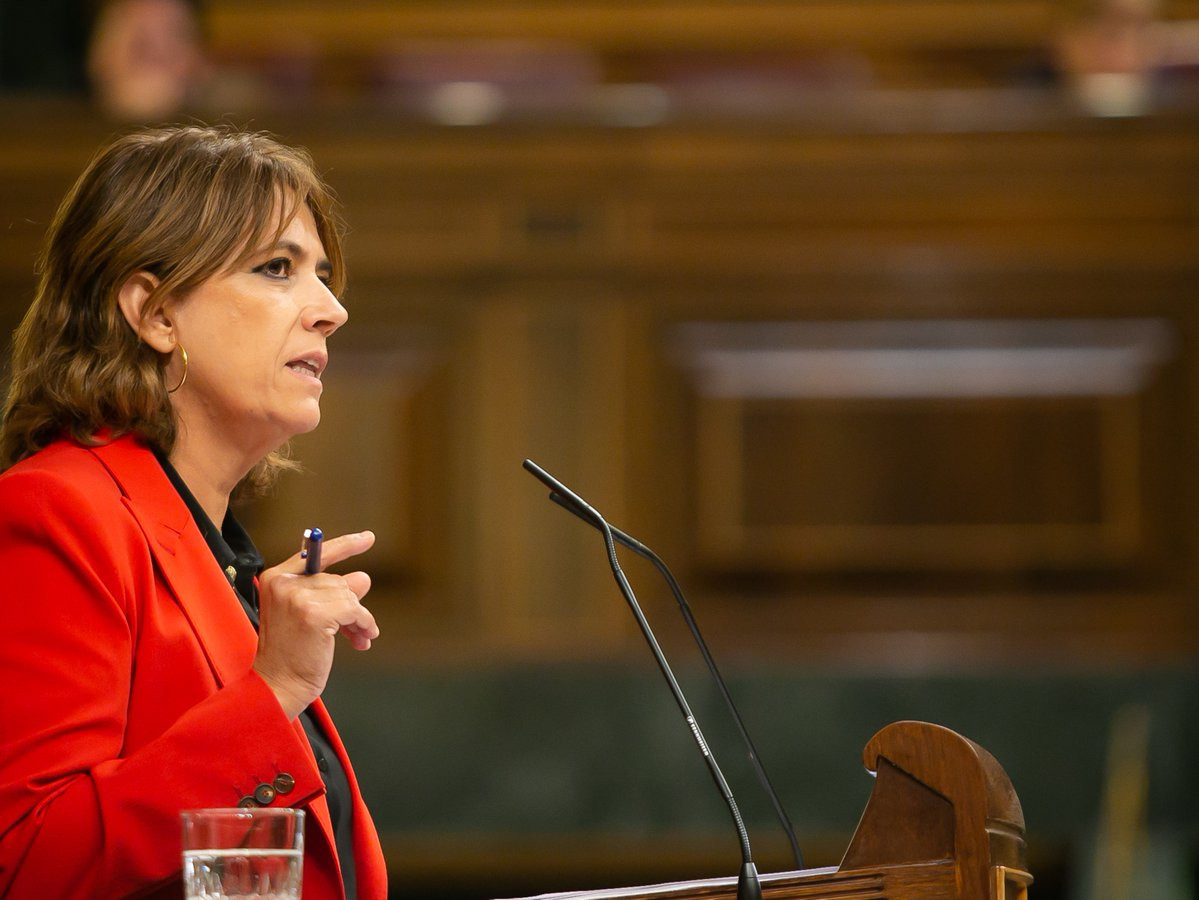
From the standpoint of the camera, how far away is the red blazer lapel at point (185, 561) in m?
1.45

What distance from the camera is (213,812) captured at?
3.61 ft

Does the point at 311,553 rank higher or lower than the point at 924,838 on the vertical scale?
higher

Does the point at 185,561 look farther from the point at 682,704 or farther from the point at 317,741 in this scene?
the point at 682,704

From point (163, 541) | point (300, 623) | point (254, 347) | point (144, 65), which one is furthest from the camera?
point (144, 65)

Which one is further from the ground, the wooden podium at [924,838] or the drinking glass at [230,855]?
the drinking glass at [230,855]

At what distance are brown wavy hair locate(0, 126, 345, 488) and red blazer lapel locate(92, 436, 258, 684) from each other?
2.1 inches

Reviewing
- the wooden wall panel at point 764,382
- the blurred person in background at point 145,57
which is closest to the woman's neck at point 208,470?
the wooden wall panel at point 764,382

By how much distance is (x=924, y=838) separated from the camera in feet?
4.49

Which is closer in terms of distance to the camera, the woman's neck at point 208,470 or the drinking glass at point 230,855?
the drinking glass at point 230,855

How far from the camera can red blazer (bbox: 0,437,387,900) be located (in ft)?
4.14

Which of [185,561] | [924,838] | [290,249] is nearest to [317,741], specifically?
[185,561]

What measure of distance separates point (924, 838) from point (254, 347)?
28.9 inches

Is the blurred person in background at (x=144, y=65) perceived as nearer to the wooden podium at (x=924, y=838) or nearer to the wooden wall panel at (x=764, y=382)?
the wooden wall panel at (x=764, y=382)

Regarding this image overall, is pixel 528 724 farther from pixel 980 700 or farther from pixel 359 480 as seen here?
pixel 980 700
